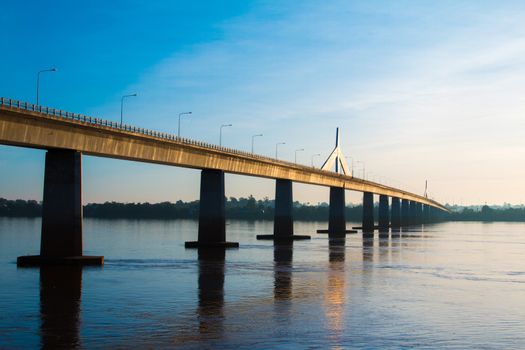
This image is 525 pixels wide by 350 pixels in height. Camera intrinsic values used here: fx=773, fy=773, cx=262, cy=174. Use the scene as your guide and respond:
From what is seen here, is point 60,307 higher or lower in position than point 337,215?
lower

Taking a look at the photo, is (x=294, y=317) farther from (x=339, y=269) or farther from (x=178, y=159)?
(x=178, y=159)

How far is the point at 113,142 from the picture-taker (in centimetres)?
6931

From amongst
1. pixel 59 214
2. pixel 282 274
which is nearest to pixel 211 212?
pixel 59 214

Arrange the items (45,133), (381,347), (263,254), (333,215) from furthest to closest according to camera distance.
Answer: (333,215)
(263,254)
(45,133)
(381,347)

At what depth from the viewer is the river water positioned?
97.2 feet

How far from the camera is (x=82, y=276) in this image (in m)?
52.6

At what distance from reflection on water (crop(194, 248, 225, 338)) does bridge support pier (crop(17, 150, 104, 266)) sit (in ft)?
34.7

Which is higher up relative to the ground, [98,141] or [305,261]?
[98,141]

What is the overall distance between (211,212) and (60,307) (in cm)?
5537

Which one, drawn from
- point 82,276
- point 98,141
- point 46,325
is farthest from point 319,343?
point 98,141

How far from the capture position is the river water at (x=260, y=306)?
1167 inches

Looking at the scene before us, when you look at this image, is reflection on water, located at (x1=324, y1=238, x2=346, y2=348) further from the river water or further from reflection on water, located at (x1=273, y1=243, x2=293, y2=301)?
reflection on water, located at (x1=273, y1=243, x2=293, y2=301)

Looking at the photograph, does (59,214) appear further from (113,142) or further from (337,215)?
(337,215)

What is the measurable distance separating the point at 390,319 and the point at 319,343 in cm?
762
